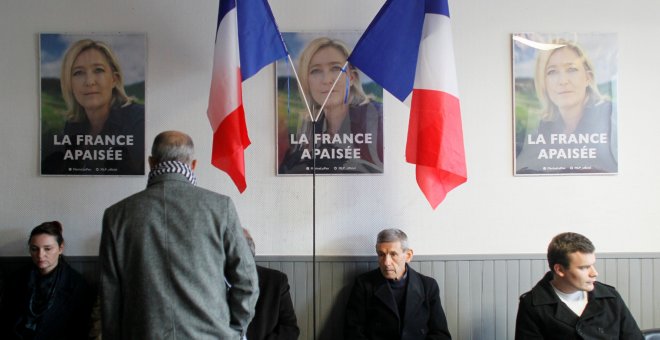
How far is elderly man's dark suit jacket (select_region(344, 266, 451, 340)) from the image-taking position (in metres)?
2.59

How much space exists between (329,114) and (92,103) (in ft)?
4.59

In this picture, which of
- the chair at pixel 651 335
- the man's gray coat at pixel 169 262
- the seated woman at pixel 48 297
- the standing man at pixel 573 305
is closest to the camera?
the man's gray coat at pixel 169 262

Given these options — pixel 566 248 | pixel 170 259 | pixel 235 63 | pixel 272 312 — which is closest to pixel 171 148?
pixel 170 259

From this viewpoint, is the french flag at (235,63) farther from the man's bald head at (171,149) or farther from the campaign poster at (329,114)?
the man's bald head at (171,149)

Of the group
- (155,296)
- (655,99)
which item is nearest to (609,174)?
(655,99)

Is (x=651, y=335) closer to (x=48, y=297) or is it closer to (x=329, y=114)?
(x=329, y=114)

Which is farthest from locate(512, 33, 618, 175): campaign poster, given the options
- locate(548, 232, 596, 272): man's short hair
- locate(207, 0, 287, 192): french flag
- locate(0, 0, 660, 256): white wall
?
locate(207, 0, 287, 192): french flag

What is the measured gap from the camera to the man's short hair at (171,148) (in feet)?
5.54

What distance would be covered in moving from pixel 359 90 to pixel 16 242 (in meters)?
2.21

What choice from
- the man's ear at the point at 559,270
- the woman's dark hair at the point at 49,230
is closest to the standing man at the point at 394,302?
the man's ear at the point at 559,270

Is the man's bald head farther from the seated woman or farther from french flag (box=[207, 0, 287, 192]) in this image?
the seated woman

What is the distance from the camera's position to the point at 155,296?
1.60 metres

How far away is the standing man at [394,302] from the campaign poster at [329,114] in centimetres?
51

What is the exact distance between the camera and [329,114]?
290cm
